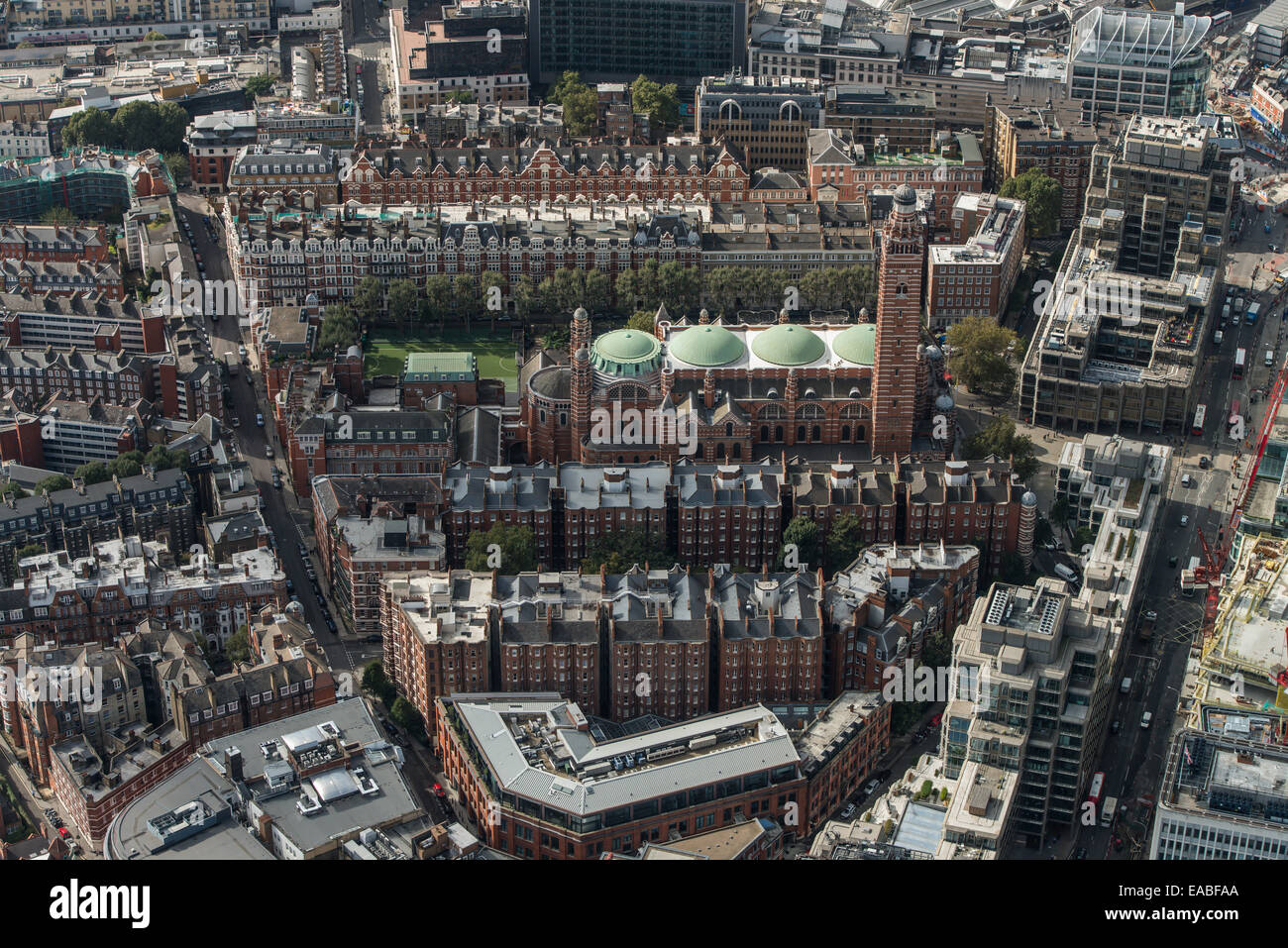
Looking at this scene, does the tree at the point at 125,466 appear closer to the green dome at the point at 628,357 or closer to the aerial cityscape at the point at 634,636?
the aerial cityscape at the point at 634,636

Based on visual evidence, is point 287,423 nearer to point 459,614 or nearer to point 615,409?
point 615,409

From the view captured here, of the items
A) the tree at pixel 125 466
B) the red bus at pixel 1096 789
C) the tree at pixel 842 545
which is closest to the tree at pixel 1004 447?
the tree at pixel 842 545

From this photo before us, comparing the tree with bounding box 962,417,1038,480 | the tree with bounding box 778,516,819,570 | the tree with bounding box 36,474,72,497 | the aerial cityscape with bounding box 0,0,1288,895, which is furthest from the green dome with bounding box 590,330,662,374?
the tree with bounding box 36,474,72,497

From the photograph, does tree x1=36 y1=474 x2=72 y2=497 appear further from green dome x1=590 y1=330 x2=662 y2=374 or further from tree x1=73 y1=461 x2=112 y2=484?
green dome x1=590 y1=330 x2=662 y2=374

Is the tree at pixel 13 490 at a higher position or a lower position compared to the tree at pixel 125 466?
lower
